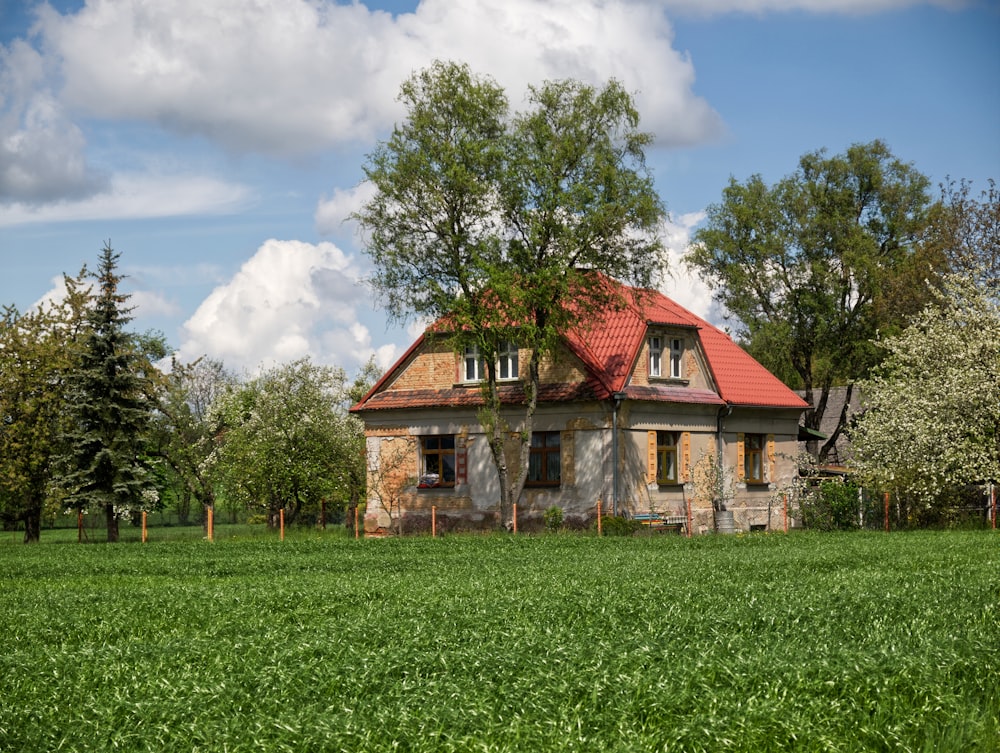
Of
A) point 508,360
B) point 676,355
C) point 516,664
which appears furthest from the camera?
point 676,355

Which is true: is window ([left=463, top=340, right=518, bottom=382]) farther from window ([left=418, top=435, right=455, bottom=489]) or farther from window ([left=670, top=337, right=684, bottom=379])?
window ([left=670, top=337, right=684, bottom=379])

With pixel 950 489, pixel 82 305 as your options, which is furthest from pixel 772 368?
pixel 82 305

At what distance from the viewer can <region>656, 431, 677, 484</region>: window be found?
4238cm

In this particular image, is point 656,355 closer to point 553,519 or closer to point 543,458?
point 543,458

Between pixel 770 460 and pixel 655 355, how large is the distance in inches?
293

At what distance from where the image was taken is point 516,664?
9.77 meters

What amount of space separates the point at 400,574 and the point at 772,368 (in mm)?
45244

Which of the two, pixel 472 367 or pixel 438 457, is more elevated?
pixel 472 367

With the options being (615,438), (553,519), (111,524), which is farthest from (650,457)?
(111,524)

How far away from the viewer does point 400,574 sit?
21328 millimetres

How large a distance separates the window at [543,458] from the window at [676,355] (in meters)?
5.14

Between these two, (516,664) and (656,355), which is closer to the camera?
(516,664)

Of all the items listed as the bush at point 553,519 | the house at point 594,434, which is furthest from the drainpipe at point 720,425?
the bush at point 553,519

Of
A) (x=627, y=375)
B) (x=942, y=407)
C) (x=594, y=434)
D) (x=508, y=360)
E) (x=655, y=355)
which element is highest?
(x=655, y=355)
